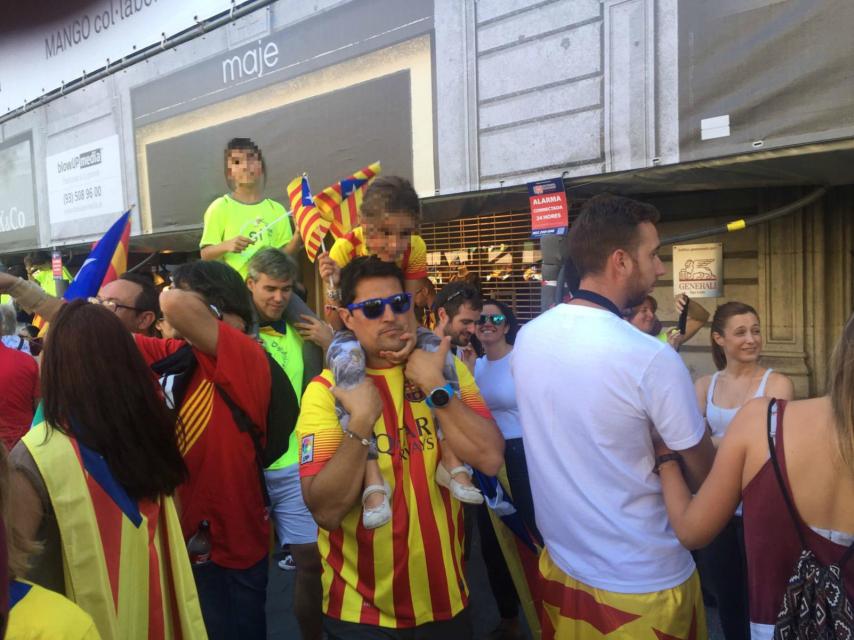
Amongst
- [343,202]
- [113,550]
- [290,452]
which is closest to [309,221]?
[343,202]

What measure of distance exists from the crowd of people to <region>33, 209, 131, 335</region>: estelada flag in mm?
→ 334

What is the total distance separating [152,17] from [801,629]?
10.7 meters

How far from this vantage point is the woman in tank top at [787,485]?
1525mm

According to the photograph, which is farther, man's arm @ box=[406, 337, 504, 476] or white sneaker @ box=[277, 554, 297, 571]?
white sneaker @ box=[277, 554, 297, 571]

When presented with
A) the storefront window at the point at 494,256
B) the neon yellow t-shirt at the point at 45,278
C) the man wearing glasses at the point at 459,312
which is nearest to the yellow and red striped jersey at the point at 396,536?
the man wearing glasses at the point at 459,312

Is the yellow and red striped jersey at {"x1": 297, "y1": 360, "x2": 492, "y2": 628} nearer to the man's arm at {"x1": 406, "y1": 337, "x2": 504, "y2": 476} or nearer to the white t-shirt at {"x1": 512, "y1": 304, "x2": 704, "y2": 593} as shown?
the man's arm at {"x1": 406, "y1": 337, "x2": 504, "y2": 476}

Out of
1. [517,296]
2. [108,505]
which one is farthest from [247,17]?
[108,505]

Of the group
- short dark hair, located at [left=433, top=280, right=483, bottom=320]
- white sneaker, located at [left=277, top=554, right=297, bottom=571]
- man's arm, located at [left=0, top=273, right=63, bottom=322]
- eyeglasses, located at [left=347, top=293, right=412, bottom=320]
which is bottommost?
white sneaker, located at [left=277, top=554, right=297, bottom=571]

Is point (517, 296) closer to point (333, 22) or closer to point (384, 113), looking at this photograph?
point (384, 113)

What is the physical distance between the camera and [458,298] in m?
4.30

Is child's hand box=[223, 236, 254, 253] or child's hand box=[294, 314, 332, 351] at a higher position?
child's hand box=[223, 236, 254, 253]

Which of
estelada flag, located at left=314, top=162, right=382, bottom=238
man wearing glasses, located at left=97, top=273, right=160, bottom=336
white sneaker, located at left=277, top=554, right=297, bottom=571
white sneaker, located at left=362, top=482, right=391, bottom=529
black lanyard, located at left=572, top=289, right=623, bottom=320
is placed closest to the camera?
white sneaker, located at left=362, top=482, right=391, bottom=529

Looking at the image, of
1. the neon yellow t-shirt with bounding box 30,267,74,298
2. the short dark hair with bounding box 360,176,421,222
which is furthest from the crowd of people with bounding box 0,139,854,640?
the neon yellow t-shirt with bounding box 30,267,74,298

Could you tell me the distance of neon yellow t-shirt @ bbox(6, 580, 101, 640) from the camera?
49.1 inches
